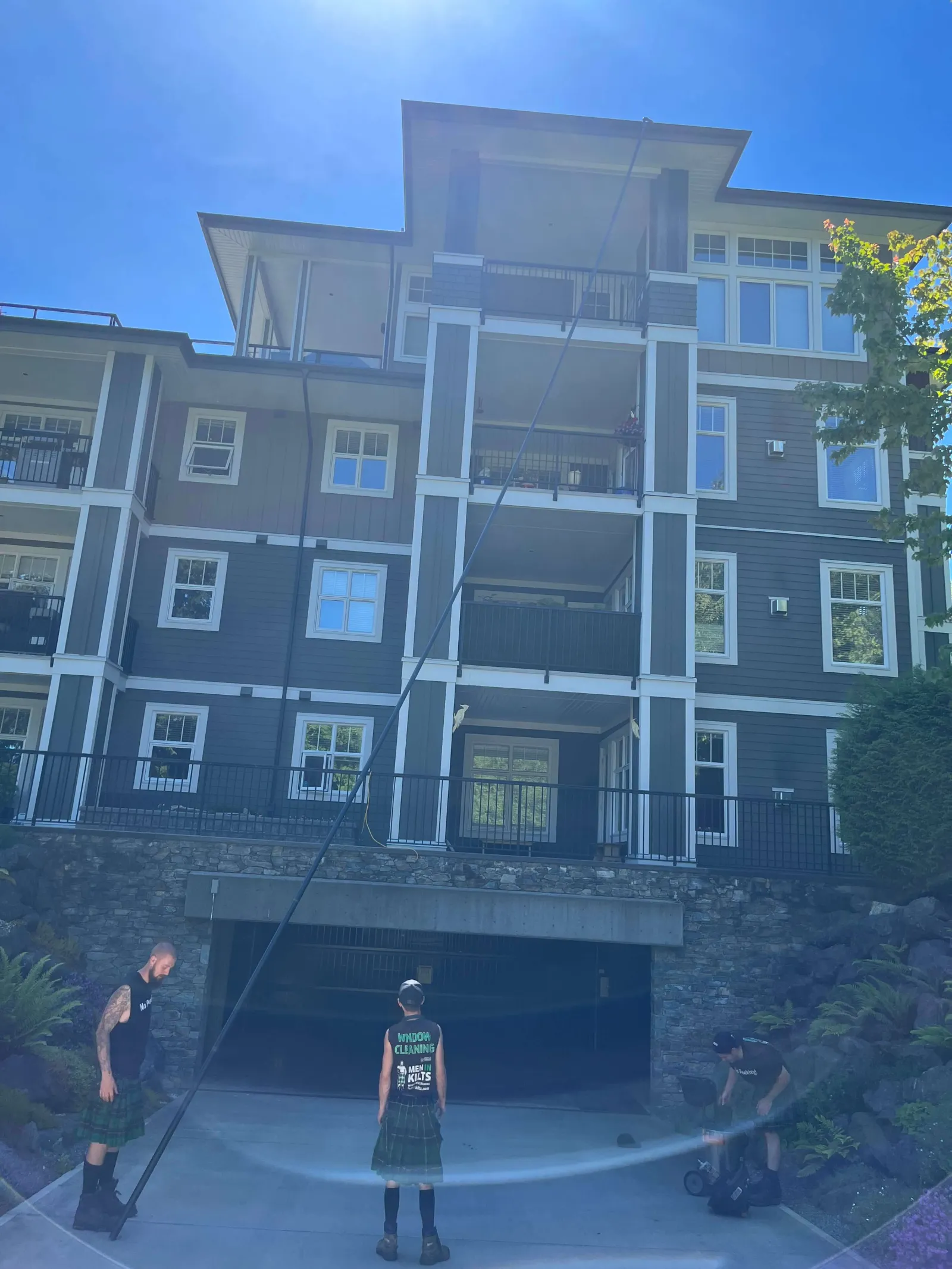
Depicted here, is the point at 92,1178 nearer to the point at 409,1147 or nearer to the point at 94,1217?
the point at 94,1217

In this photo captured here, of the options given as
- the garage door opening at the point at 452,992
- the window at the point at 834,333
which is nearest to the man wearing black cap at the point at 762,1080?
the garage door opening at the point at 452,992

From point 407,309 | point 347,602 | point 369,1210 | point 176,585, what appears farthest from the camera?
point 407,309

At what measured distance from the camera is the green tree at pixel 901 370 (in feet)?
42.0

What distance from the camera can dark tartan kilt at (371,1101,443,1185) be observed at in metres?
6.68

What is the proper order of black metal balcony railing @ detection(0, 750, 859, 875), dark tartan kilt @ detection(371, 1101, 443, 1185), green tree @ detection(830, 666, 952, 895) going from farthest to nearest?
black metal balcony railing @ detection(0, 750, 859, 875) → green tree @ detection(830, 666, 952, 895) → dark tartan kilt @ detection(371, 1101, 443, 1185)

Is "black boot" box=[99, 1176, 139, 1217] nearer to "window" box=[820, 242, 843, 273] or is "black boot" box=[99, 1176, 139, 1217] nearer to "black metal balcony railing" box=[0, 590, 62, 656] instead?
"black metal balcony railing" box=[0, 590, 62, 656]

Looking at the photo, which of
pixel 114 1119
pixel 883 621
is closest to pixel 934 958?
pixel 114 1119

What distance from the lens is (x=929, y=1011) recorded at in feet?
32.3

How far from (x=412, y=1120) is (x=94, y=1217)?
233 centimetres

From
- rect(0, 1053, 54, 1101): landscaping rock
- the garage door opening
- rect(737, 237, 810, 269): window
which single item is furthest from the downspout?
rect(0, 1053, 54, 1101): landscaping rock

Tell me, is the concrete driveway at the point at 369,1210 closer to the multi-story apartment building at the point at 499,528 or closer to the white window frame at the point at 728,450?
the multi-story apartment building at the point at 499,528

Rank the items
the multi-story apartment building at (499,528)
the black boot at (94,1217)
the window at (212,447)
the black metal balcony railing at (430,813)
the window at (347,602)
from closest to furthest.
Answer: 1. the black boot at (94,1217)
2. the black metal balcony railing at (430,813)
3. the multi-story apartment building at (499,528)
4. the window at (347,602)
5. the window at (212,447)

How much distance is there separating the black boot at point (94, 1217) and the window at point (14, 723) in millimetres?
13237

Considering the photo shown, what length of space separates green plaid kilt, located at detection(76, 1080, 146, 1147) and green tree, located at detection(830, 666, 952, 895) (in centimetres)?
969
